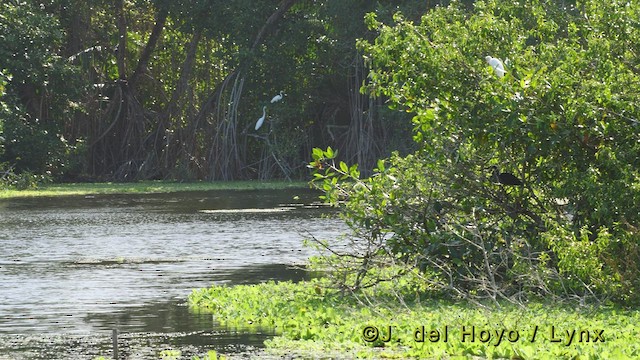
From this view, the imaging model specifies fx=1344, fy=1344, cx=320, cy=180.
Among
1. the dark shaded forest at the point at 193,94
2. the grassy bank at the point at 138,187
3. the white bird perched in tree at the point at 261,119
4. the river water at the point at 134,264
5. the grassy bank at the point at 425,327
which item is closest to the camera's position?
the grassy bank at the point at 425,327

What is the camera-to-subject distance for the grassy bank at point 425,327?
34.9 feet

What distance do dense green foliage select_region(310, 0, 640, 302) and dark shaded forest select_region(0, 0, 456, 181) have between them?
2467cm

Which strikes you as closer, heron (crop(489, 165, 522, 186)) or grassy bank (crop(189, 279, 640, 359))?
grassy bank (crop(189, 279, 640, 359))

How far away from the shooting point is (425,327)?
38.9 ft

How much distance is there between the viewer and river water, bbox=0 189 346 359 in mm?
12750

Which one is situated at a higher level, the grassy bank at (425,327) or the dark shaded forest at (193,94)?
the dark shaded forest at (193,94)

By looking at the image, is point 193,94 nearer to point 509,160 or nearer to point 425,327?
point 509,160

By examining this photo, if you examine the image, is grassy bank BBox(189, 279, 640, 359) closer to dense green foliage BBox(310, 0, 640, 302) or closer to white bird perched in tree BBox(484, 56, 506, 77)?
dense green foliage BBox(310, 0, 640, 302)

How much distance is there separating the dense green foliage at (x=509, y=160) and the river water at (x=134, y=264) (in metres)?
1.32

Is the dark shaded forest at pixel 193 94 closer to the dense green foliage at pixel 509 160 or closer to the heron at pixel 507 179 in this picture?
the dense green foliage at pixel 509 160

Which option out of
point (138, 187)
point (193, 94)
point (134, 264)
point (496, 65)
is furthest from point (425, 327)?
point (193, 94)

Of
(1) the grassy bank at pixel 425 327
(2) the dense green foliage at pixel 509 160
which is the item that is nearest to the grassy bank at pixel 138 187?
(2) the dense green foliage at pixel 509 160

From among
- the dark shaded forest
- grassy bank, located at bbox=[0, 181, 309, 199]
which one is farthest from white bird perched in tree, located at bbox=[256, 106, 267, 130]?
grassy bank, located at bbox=[0, 181, 309, 199]

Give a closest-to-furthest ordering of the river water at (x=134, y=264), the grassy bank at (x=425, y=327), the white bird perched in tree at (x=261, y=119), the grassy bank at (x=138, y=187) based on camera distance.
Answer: the grassy bank at (x=425, y=327), the river water at (x=134, y=264), the grassy bank at (x=138, y=187), the white bird perched in tree at (x=261, y=119)
